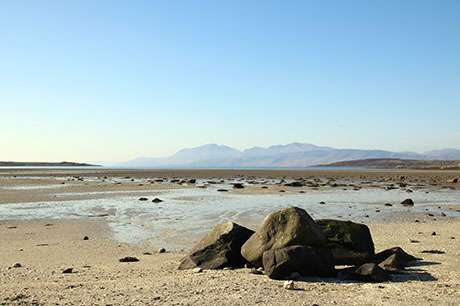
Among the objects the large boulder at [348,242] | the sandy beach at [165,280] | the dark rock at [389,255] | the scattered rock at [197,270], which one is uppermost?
the large boulder at [348,242]

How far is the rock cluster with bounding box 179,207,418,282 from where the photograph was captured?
9.87m

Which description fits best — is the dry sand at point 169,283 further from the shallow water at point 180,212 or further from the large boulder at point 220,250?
the shallow water at point 180,212

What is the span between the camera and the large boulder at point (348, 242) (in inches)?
435

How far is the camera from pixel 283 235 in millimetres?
10477

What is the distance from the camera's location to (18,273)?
35.0 feet

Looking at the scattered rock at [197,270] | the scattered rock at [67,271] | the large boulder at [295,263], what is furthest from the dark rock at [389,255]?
the scattered rock at [67,271]

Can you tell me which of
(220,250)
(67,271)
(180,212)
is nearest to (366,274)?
(220,250)

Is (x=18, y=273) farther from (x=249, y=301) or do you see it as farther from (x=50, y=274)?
(x=249, y=301)

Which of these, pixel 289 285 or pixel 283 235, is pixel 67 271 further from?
pixel 289 285

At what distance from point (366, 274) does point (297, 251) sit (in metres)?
1.40

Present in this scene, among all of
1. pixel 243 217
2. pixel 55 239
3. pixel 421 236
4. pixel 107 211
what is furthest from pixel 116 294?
pixel 107 211

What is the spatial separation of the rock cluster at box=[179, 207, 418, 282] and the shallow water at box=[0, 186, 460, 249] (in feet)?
11.5

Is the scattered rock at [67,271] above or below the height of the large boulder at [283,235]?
below

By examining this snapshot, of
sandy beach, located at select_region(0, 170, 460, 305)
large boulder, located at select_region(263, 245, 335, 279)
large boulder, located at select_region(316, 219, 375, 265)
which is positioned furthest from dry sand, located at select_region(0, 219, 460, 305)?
large boulder, located at select_region(316, 219, 375, 265)
